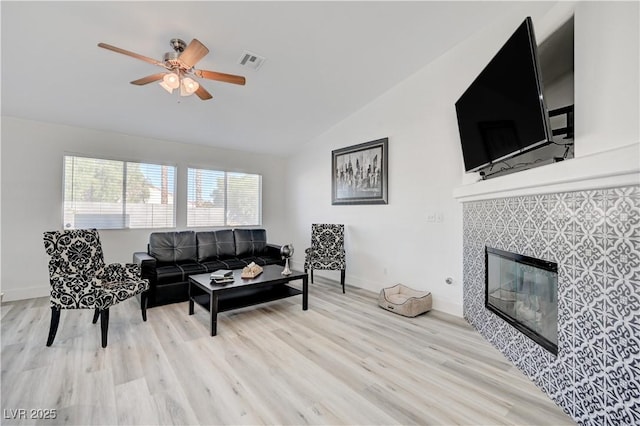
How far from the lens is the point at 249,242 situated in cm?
504

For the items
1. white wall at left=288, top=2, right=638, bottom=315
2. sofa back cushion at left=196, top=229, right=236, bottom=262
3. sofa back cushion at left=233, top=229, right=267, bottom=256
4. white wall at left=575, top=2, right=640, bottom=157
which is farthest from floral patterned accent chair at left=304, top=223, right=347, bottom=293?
white wall at left=575, top=2, right=640, bottom=157

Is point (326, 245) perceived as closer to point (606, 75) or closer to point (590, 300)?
point (590, 300)

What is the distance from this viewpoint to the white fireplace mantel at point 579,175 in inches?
54.9

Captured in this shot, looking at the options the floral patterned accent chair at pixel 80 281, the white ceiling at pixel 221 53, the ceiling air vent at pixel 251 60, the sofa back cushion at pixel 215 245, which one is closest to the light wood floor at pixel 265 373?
the floral patterned accent chair at pixel 80 281

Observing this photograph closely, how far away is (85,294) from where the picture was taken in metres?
2.56

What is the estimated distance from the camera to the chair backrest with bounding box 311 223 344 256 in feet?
15.8

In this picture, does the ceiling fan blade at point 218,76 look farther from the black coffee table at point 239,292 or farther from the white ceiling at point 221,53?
the black coffee table at point 239,292

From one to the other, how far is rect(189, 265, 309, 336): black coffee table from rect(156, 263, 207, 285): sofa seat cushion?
29 cm

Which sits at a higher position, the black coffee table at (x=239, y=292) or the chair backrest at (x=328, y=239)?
the chair backrest at (x=328, y=239)

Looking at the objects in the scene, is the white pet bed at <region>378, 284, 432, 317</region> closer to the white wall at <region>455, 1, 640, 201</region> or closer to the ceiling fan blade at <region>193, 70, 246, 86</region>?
the white wall at <region>455, 1, 640, 201</region>

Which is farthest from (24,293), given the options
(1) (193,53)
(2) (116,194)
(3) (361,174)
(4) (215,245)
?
(3) (361,174)

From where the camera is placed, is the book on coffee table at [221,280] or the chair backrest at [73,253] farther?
the book on coffee table at [221,280]

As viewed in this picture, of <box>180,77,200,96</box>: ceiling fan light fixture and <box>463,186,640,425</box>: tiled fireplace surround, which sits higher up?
<box>180,77,200,96</box>: ceiling fan light fixture

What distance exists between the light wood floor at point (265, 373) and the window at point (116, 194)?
158cm
